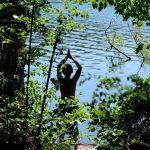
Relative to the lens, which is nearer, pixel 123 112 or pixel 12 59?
pixel 123 112

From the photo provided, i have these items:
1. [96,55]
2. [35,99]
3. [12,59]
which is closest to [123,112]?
[35,99]

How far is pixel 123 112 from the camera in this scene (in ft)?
10.3

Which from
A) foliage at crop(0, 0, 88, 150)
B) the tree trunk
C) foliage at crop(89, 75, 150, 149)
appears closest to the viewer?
foliage at crop(89, 75, 150, 149)

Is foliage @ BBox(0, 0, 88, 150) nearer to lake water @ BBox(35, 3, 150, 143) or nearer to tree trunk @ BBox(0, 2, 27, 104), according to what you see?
tree trunk @ BBox(0, 2, 27, 104)

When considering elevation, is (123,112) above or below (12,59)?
above

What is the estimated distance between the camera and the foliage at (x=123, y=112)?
116 inches

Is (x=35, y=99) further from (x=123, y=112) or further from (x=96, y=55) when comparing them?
(x=96, y=55)

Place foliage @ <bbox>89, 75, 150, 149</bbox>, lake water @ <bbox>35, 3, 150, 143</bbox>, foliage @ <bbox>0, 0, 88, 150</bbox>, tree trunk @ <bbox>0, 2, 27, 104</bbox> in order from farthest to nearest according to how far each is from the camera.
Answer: lake water @ <bbox>35, 3, 150, 143</bbox> < tree trunk @ <bbox>0, 2, 27, 104</bbox> < foliage @ <bbox>0, 0, 88, 150</bbox> < foliage @ <bbox>89, 75, 150, 149</bbox>

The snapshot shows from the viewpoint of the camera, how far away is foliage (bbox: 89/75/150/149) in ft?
9.64

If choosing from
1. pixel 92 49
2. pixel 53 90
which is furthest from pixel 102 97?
pixel 92 49

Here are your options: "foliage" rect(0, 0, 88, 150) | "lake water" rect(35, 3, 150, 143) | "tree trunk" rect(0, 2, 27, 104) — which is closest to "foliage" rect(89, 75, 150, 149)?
"foliage" rect(0, 0, 88, 150)

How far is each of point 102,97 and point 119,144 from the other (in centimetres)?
79

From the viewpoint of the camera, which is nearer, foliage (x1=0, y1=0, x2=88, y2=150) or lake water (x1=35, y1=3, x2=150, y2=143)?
foliage (x1=0, y1=0, x2=88, y2=150)

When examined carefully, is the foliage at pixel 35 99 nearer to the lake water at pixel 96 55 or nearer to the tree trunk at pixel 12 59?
the tree trunk at pixel 12 59
